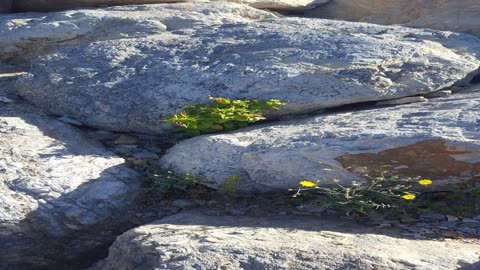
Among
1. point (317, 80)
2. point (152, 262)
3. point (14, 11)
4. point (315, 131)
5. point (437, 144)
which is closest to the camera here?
point (152, 262)

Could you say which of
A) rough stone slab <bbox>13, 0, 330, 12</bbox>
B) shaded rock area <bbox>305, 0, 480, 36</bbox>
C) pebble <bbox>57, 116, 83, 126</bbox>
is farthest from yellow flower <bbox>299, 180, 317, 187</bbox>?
rough stone slab <bbox>13, 0, 330, 12</bbox>

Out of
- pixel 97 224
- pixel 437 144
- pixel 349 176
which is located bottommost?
pixel 97 224

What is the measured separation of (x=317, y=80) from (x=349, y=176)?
1127 mm

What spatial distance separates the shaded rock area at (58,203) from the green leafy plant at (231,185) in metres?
0.59

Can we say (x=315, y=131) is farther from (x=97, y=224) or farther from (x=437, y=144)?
(x=97, y=224)

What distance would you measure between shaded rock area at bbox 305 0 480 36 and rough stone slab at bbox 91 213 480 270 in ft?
11.9

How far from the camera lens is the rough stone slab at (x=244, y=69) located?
5.30 m

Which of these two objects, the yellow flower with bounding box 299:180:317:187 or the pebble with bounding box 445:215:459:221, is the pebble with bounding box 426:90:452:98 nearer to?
the pebble with bounding box 445:215:459:221

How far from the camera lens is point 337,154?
4414 millimetres

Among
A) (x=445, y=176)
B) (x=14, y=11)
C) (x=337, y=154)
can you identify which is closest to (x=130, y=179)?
(x=337, y=154)

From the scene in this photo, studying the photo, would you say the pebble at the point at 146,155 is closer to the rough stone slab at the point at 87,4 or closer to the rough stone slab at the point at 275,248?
the rough stone slab at the point at 275,248

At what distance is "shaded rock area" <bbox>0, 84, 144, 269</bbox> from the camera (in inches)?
167

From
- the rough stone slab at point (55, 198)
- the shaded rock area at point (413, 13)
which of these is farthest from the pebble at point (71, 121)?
the shaded rock area at point (413, 13)

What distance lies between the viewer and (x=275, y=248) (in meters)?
3.71
